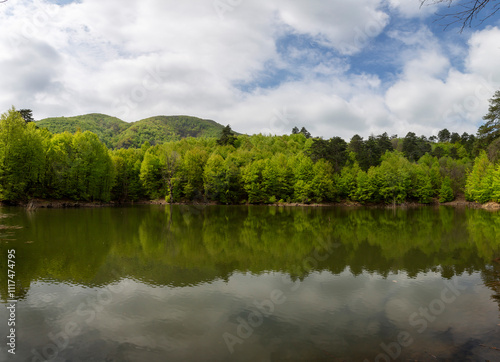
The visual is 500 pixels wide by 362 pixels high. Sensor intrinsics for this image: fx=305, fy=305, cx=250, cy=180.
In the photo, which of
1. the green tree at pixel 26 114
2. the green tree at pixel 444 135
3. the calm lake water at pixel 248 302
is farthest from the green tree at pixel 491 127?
the green tree at pixel 444 135

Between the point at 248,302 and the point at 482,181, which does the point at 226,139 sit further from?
the point at 248,302

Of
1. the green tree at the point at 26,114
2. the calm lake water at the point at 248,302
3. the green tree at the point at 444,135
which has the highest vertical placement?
the green tree at the point at 444,135

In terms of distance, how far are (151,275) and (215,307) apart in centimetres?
490

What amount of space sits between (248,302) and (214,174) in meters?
66.4

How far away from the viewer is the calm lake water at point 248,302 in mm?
7695

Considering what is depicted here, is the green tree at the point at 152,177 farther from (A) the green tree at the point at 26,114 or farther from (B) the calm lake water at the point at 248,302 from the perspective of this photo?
(B) the calm lake water at the point at 248,302

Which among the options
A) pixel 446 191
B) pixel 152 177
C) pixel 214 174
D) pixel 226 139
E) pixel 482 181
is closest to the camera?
pixel 482 181

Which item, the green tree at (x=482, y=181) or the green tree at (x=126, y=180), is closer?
the green tree at (x=482, y=181)

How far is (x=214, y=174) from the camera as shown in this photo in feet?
251

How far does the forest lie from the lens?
5272 centimetres

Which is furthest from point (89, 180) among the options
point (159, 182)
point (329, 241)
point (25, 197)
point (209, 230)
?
point (329, 241)

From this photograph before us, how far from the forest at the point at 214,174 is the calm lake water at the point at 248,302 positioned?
130 feet

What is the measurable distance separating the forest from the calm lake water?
39534mm

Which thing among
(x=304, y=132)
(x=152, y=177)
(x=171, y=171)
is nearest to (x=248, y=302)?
(x=171, y=171)
